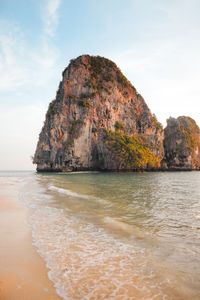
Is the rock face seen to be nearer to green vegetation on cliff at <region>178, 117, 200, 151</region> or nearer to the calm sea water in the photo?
green vegetation on cliff at <region>178, 117, 200, 151</region>

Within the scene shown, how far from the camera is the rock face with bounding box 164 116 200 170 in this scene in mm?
76625

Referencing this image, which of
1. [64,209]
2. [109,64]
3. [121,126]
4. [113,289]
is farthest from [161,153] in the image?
[113,289]

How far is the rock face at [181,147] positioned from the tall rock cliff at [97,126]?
8665 millimetres

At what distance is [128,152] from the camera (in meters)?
56.7

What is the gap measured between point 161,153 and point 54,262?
72567 millimetres

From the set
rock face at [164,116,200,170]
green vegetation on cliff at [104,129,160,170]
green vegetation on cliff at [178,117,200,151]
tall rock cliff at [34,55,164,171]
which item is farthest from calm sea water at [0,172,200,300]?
green vegetation on cliff at [178,117,200,151]

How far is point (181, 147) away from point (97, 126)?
39785mm

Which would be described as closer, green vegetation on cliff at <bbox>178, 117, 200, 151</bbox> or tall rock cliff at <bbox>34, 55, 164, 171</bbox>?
tall rock cliff at <bbox>34, 55, 164, 171</bbox>

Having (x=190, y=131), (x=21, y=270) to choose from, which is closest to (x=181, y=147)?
(x=190, y=131)

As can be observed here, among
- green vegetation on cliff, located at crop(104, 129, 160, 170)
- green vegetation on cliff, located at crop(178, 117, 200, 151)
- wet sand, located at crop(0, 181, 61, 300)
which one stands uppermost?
green vegetation on cliff, located at crop(178, 117, 200, 151)

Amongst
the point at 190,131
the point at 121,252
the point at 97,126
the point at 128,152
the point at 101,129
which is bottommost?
the point at 121,252

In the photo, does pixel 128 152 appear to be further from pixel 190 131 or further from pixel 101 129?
pixel 190 131

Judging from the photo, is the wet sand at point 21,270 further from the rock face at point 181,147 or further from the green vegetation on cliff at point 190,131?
the green vegetation on cliff at point 190,131

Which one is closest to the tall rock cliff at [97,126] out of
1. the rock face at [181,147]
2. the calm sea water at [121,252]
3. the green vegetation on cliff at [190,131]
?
the rock face at [181,147]
